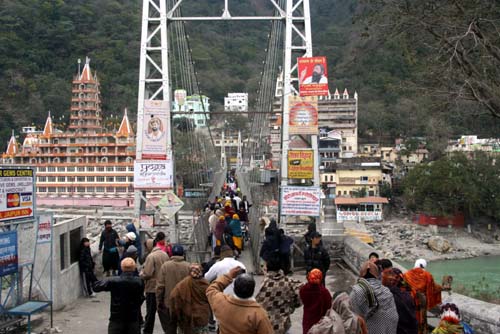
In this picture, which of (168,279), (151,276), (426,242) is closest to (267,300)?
(168,279)

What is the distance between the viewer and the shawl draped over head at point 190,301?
171 inches

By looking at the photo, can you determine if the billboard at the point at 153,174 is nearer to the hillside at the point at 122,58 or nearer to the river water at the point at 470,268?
the river water at the point at 470,268

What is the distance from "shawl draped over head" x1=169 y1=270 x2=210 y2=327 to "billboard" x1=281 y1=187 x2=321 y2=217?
567cm

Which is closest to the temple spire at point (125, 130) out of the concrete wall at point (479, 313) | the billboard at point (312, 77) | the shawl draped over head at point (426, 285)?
the billboard at point (312, 77)

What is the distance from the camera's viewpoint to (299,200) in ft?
32.8

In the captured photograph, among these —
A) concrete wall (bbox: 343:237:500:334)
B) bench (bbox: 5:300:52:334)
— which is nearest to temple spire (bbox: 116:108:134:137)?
bench (bbox: 5:300:52:334)

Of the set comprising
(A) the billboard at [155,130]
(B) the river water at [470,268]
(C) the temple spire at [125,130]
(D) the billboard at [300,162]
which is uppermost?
(C) the temple spire at [125,130]

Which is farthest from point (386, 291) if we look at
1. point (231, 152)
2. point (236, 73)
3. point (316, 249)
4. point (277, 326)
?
point (236, 73)

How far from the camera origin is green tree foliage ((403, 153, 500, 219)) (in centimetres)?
3972

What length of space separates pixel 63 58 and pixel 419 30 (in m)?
76.3

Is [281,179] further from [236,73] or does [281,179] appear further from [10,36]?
[236,73]

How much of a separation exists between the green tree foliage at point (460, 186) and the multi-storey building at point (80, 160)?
74.6 feet

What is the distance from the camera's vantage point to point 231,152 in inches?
2970

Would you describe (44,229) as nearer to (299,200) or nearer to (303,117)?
(299,200)
